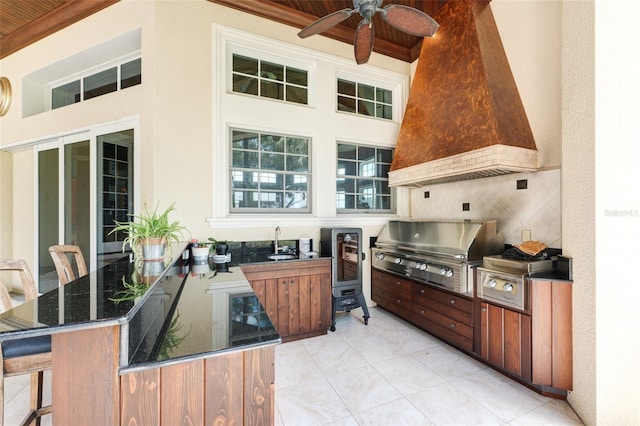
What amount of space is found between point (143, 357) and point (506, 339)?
270 cm

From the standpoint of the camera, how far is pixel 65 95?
3928mm

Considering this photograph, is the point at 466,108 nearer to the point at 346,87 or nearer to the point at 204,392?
the point at 346,87

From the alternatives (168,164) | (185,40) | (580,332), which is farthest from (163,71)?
(580,332)

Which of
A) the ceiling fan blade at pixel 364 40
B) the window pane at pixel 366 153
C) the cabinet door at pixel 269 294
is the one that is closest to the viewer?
the ceiling fan blade at pixel 364 40

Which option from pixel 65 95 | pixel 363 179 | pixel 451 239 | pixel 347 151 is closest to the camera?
pixel 451 239

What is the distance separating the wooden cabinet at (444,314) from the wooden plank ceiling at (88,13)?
11.7 ft

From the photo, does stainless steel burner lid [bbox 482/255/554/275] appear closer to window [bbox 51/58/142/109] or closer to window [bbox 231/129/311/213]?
window [bbox 231/129/311/213]

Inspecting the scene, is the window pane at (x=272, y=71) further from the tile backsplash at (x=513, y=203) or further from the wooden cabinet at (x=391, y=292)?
the wooden cabinet at (x=391, y=292)

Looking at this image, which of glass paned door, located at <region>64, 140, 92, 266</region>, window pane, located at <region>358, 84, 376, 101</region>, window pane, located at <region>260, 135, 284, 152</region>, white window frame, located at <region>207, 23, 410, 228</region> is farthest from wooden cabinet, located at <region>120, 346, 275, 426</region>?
window pane, located at <region>358, 84, 376, 101</region>

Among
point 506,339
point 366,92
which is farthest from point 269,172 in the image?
point 506,339

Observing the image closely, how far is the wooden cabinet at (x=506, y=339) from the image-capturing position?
222cm

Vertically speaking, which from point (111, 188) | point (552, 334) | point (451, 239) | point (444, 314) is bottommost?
point (444, 314)


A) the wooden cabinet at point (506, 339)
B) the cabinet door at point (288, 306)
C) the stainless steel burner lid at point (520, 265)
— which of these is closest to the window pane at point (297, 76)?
the cabinet door at point (288, 306)
